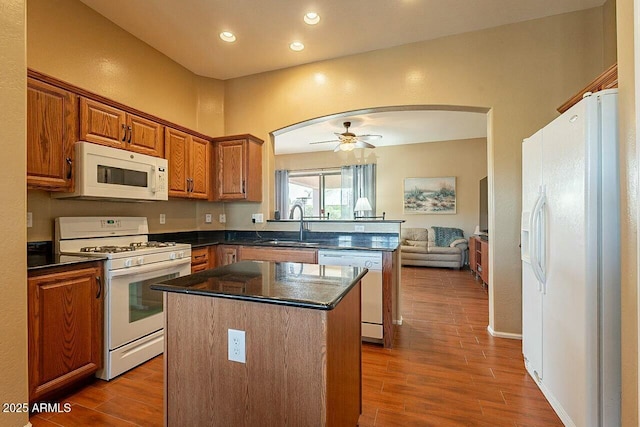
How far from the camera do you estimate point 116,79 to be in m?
2.93

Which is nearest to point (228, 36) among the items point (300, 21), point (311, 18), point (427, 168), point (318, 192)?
point (300, 21)

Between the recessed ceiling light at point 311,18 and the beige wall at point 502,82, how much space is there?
69 centimetres

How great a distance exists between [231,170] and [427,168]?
16.5 feet

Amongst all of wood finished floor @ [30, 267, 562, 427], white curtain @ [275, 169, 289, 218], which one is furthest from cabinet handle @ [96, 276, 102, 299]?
white curtain @ [275, 169, 289, 218]

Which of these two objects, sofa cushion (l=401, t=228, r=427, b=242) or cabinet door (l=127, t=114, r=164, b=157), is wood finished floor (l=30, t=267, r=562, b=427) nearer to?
cabinet door (l=127, t=114, r=164, b=157)

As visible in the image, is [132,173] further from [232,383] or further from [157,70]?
[232,383]

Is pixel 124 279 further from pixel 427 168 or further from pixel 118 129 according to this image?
pixel 427 168

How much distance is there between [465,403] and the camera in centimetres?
190

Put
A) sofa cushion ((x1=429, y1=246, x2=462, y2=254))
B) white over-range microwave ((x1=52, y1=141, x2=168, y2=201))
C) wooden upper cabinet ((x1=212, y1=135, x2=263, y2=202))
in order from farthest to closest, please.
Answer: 1. sofa cushion ((x1=429, y1=246, x2=462, y2=254))
2. wooden upper cabinet ((x1=212, y1=135, x2=263, y2=202))
3. white over-range microwave ((x1=52, y1=141, x2=168, y2=201))

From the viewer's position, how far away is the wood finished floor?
1.77 m

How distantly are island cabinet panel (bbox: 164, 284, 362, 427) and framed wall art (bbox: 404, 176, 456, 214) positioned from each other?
6148 mm

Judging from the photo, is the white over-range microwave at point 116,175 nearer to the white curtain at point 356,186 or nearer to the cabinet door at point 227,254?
the cabinet door at point 227,254

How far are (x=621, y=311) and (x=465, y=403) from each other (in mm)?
1045

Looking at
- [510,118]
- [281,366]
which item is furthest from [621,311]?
[510,118]
